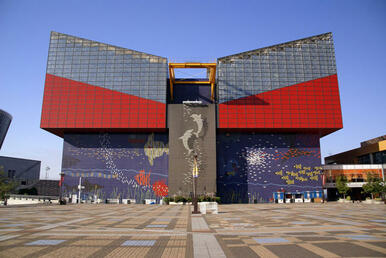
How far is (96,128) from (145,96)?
12558mm

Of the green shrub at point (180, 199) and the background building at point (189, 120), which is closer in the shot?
the green shrub at point (180, 199)

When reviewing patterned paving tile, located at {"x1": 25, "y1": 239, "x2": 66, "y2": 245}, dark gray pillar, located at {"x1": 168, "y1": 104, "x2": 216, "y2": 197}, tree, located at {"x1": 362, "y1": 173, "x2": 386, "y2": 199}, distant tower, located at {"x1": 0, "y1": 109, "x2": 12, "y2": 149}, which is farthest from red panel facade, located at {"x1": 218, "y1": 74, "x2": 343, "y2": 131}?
distant tower, located at {"x1": 0, "y1": 109, "x2": 12, "y2": 149}

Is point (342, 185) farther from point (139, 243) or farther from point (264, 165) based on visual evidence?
point (139, 243)

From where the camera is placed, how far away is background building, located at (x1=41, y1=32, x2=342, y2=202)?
59.2 meters

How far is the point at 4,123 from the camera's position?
11194 cm

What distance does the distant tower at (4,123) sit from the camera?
4306 inches

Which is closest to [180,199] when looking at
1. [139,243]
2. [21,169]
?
[139,243]

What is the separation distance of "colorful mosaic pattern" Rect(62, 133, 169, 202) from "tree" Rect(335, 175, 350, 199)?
39.4 meters

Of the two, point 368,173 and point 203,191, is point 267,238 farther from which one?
point 368,173

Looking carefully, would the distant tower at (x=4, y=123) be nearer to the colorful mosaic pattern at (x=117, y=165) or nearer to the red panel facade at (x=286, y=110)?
the colorful mosaic pattern at (x=117, y=165)

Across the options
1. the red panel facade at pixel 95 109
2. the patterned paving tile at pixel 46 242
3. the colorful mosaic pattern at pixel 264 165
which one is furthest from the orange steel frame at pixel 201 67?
the patterned paving tile at pixel 46 242

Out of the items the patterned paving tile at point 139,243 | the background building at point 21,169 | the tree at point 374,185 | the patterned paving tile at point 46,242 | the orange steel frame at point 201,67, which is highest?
the orange steel frame at point 201,67

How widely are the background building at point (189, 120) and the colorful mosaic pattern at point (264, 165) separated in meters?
0.22

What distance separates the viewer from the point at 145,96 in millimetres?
60469
